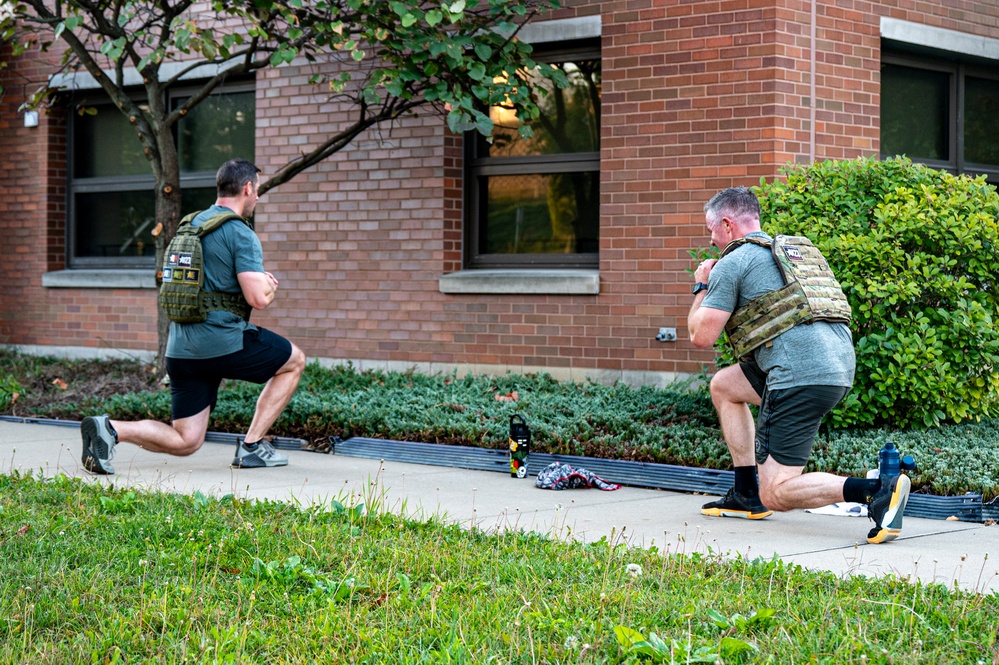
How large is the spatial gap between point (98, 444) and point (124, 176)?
7.55 m

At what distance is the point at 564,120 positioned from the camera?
11453 millimetres

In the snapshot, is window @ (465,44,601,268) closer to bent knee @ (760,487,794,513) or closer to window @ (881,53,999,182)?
window @ (881,53,999,182)

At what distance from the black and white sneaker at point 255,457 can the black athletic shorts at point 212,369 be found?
1.50 ft

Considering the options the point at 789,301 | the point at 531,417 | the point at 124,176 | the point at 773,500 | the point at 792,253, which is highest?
the point at 124,176

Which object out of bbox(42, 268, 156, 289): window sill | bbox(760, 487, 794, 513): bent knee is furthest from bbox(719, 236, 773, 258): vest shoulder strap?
bbox(42, 268, 156, 289): window sill

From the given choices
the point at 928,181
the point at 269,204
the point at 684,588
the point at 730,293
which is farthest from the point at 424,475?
the point at 269,204

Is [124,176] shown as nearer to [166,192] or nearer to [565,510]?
[166,192]

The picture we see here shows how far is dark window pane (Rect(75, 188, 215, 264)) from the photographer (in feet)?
47.5

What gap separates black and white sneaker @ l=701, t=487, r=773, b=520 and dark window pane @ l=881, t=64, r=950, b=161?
5.76 meters

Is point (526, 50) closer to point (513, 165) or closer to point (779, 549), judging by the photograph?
point (513, 165)

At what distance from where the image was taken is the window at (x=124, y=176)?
13.7 metres

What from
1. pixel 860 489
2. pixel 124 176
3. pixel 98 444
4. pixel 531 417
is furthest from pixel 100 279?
pixel 860 489

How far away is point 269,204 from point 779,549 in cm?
818

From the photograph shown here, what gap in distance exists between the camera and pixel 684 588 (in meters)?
4.78
